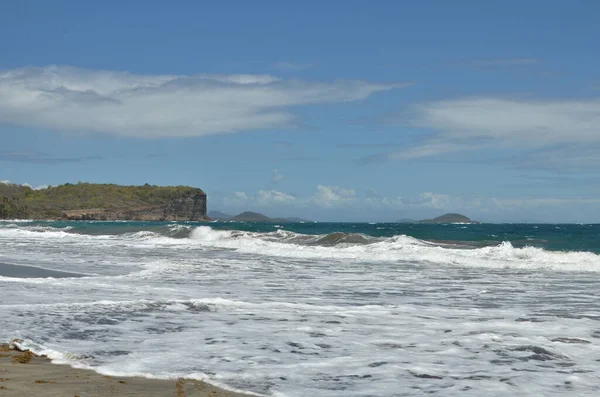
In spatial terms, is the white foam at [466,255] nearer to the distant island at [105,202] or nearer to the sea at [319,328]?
the sea at [319,328]

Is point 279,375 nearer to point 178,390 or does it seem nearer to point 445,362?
point 178,390

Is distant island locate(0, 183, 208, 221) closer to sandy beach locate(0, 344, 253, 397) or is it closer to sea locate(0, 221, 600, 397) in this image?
sea locate(0, 221, 600, 397)

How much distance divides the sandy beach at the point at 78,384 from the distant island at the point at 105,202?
14968cm

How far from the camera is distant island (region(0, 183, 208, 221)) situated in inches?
6014

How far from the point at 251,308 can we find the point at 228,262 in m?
12.8

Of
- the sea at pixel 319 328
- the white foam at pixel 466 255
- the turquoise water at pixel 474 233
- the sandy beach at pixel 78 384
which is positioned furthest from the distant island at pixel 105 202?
the sandy beach at pixel 78 384

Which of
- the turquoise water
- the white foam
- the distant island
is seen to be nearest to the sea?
the white foam

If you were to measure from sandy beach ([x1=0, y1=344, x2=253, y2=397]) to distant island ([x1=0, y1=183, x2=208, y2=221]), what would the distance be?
491 feet

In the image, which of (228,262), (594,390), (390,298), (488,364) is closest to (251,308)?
(390,298)

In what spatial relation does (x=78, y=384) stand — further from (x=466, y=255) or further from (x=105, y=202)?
(x=105, y=202)

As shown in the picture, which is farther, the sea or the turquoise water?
the turquoise water

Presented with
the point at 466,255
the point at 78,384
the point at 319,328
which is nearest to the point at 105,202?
the point at 466,255

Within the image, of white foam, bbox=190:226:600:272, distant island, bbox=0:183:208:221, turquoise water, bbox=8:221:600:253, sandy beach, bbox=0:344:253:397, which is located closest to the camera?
sandy beach, bbox=0:344:253:397

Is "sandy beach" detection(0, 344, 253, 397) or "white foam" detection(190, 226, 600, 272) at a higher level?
"white foam" detection(190, 226, 600, 272)
